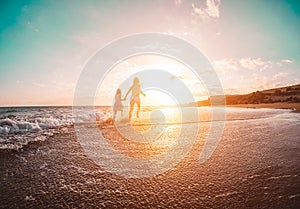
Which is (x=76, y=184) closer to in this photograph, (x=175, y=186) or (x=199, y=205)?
(x=175, y=186)

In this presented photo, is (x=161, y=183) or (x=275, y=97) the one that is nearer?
(x=161, y=183)

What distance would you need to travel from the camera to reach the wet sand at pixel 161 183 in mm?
3412

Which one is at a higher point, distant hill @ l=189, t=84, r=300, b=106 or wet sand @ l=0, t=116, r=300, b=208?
distant hill @ l=189, t=84, r=300, b=106

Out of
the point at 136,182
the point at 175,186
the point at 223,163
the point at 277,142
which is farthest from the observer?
the point at 277,142

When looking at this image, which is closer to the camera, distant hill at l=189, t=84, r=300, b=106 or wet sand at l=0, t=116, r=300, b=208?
wet sand at l=0, t=116, r=300, b=208

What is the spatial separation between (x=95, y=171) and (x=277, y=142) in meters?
7.75

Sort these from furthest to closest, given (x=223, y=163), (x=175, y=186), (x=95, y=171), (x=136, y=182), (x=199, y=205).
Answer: (x=223, y=163)
(x=95, y=171)
(x=136, y=182)
(x=175, y=186)
(x=199, y=205)

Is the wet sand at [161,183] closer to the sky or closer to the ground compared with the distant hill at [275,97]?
closer to the ground

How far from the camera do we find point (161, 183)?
4270mm

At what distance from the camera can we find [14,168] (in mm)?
5305

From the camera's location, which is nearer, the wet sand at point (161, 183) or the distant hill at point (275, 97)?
the wet sand at point (161, 183)

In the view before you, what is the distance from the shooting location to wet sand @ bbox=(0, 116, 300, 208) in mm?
3412

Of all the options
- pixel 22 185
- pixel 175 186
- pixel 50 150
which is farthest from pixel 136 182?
pixel 50 150

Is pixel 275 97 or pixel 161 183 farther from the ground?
pixel 275 97
